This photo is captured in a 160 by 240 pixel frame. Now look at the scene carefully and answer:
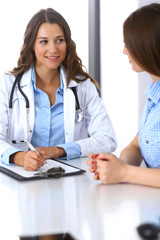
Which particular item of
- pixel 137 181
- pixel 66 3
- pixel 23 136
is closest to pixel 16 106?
pixel 23 136

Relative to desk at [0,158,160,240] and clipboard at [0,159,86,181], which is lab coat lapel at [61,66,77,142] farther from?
desk at [0,158,160,240]

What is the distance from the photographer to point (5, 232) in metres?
0.88

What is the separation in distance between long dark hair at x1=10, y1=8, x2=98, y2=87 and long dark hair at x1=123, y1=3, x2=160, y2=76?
2.39 ft

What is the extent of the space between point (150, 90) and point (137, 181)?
38cm

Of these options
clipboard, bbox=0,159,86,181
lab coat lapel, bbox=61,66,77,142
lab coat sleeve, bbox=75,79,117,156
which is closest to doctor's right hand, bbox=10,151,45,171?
clipboard, bbox=0,159,86,181

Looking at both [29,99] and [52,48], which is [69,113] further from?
[52,48]

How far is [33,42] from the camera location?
6.29ft

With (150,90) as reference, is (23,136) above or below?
below

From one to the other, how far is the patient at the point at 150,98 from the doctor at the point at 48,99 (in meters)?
0.46

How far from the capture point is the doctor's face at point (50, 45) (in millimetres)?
1867

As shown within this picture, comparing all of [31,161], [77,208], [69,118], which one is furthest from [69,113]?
[77,208]

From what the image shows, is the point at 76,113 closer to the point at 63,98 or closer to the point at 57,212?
the point at 63,98

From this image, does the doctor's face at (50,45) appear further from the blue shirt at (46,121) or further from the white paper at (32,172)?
the white paper at (32,172)

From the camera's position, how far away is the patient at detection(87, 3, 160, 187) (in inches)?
46.5
